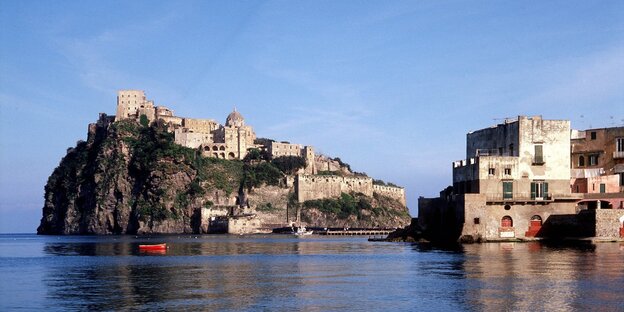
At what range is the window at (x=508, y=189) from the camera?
6203 centimetres

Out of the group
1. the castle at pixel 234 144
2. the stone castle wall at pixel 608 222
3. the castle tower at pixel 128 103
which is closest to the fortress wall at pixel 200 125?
the castle at pixel 234 144

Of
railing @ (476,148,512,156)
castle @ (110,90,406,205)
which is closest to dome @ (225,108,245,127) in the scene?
castle @ (110,90,406,205)

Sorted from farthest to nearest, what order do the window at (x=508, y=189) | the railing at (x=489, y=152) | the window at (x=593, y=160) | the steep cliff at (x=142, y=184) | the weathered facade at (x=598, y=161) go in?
the steep cliff at (x=142, y=184)
the window at (x=593, y=160)
the railing at (x=489, y=152)
the weathered facade at (x=598, y=161)
the window at (x=508, y=189)

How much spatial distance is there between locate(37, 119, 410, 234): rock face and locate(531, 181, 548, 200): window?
3454 inches

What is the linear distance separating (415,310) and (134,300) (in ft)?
36.1

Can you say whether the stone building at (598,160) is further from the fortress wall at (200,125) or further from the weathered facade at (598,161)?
the fortress wall at (200,125)

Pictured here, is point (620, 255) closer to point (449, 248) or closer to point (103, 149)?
point (449, 248)

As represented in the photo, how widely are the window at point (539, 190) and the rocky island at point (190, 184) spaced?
86008 mm

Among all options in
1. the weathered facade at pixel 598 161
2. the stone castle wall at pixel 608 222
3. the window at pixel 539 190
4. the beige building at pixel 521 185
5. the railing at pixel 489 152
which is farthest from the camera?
the railing at pixel 489 152

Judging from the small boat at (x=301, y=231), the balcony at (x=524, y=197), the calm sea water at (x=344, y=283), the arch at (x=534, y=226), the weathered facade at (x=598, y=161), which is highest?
the weathered facade at (x=598, y=161)

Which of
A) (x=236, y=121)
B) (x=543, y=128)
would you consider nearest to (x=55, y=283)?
(x=543, y=128)

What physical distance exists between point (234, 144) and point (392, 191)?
37.2m

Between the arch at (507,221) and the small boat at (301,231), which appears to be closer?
the arch at (507,221)

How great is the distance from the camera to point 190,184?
5842 inches
